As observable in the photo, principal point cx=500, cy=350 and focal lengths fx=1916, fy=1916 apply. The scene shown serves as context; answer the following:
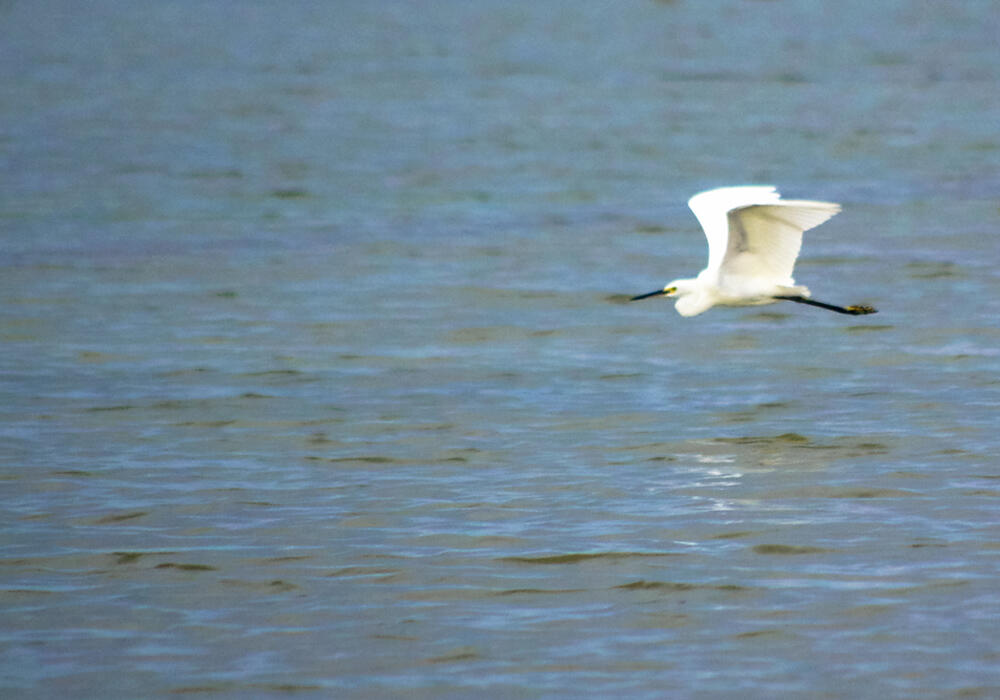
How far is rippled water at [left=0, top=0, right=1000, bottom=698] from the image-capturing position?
7684 millimetres

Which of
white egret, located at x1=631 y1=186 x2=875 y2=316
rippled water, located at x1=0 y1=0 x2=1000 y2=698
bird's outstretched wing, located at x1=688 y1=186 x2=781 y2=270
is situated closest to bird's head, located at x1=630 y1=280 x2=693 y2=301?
white egret, located at x1=631 y1=186 x2=875 y2=316

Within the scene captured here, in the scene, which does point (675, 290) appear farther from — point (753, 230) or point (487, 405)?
point (487, 405)

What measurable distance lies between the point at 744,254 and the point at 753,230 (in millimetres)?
259

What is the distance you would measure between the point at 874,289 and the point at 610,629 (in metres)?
8.05

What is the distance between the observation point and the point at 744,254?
36.3 ft

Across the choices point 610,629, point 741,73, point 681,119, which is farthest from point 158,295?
point 741,73

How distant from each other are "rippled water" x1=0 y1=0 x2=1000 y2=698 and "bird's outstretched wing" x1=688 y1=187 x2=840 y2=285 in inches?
35.2

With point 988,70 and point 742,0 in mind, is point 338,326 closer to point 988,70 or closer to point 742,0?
point 988,70

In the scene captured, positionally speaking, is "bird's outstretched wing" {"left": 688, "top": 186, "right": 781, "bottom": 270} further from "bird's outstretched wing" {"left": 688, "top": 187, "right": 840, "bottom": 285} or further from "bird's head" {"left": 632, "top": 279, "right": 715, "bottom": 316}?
"bird's head" {"left": 632, "top": 279, "right": 715, "bottom": 316}

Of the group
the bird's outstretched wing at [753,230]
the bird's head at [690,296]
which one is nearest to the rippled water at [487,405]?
the bird's head at [690,296]

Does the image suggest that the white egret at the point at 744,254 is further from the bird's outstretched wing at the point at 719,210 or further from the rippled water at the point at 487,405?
the rippled water at the point at 487,405

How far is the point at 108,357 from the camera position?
13.2 metres

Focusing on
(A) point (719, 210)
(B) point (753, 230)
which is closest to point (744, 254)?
(B) point (753, 230)

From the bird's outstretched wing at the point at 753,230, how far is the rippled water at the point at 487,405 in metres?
0.89
